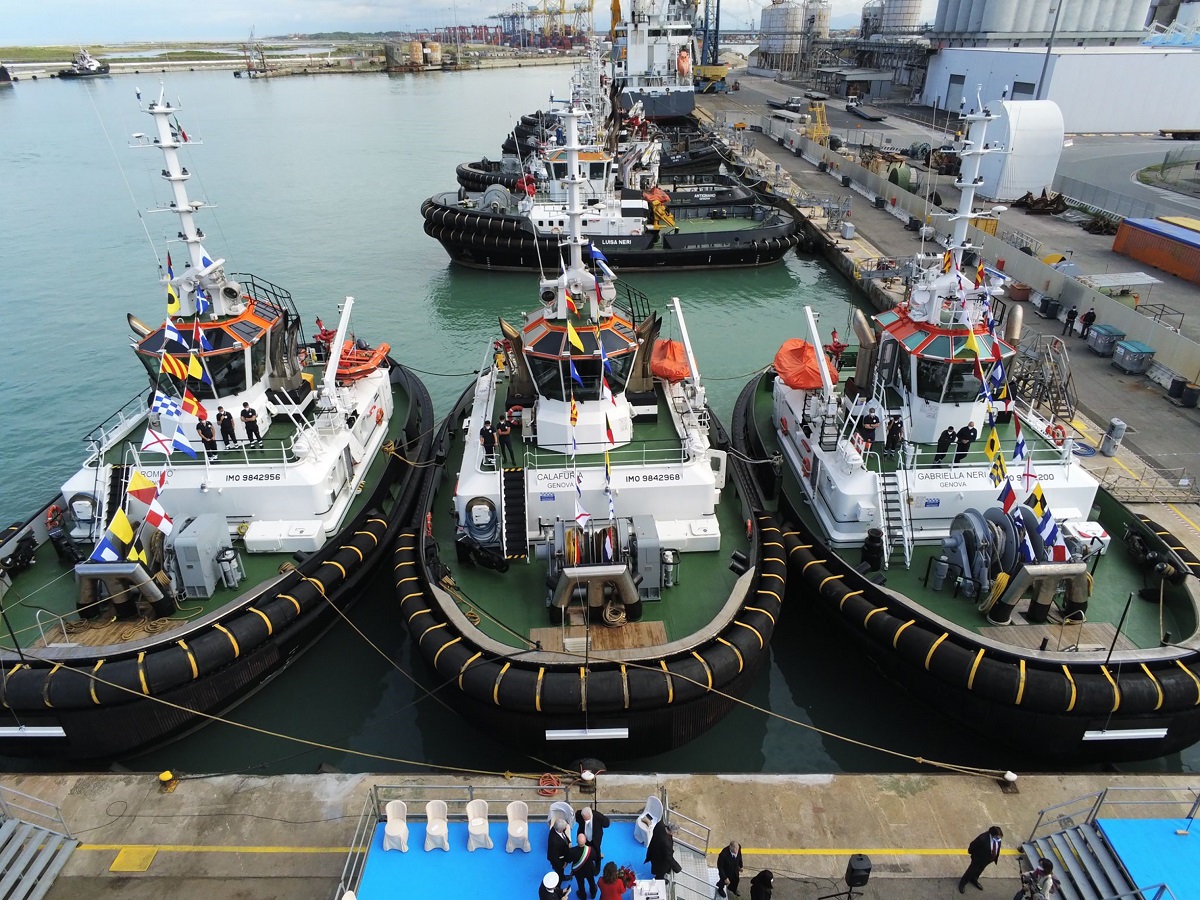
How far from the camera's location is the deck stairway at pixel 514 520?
Result: 9.86 metres

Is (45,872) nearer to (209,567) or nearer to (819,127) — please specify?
(209,567)

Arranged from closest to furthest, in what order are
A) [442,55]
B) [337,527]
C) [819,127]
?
[337,527] → [819,127] → [442,55]

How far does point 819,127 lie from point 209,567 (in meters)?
48.4

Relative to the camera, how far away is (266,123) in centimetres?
7144

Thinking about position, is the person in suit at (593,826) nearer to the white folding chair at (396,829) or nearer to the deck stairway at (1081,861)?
the white folding chair at (396,829)

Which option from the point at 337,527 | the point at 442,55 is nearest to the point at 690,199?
the point at 337,527

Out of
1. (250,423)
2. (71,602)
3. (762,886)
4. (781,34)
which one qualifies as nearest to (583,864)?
(762,886)

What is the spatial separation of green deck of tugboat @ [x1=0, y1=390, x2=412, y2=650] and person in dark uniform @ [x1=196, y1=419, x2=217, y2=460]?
204 millimetres

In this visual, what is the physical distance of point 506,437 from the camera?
445 inches

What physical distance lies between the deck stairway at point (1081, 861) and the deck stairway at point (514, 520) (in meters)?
6.45

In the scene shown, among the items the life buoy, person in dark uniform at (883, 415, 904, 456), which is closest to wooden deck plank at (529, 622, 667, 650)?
person in dark uniform at (883, 415, 904, 456)

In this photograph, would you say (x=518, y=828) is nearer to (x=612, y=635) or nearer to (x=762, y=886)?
(x=762, y=886)

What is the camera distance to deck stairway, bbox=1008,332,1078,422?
47.8 ft

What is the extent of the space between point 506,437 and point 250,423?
12.6ft
